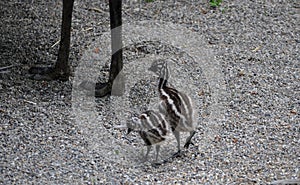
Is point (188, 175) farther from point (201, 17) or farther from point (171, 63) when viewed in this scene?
point (201, 17)

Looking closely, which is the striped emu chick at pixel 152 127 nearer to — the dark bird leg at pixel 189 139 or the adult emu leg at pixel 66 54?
the dark bird leg at pixel 189 139

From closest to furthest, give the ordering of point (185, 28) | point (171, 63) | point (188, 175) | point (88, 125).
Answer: point (188, 175) < point (88, 125) < point (171, 63) < point (185, 28)

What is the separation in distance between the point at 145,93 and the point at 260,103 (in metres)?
1.09

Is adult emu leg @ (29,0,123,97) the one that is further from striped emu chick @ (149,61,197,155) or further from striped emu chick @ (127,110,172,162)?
striped emu chick @ (127,110,172,162)

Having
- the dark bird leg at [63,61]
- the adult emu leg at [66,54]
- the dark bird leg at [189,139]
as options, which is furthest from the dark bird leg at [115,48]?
the dark bird leg at [189,139]

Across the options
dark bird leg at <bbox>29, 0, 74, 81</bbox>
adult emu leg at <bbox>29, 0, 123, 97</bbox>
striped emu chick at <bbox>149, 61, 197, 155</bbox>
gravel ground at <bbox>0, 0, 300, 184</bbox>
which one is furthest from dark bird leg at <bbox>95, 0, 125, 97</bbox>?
striped emu chick at <bbox>149, 61, 197, 155</bbox>

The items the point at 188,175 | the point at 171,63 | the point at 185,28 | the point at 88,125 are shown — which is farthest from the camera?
the point at 185,28

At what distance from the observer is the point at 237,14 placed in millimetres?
7402

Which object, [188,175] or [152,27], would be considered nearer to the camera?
[188,175]

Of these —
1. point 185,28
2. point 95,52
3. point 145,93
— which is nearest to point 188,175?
point 145,93

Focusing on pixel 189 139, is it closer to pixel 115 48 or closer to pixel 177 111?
pixel 177 111

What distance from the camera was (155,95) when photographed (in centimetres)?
567

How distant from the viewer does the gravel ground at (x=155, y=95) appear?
180 inches

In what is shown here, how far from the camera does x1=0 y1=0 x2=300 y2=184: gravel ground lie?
15.0ft
